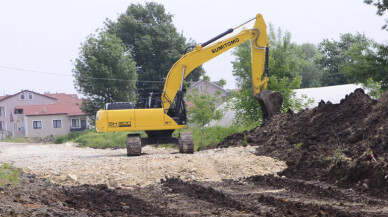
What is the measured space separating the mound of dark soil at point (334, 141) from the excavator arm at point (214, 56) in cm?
218

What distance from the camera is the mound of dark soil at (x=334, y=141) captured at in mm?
11594

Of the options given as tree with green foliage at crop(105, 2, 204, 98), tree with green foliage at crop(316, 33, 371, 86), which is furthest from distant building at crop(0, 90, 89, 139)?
tree with green foliage at crop(316, 33, 371, 86)

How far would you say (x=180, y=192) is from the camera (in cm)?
1140

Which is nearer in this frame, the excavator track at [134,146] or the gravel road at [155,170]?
the gravel road at [155,170]

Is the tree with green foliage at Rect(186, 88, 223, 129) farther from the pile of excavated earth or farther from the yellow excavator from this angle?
the pile of excavated earth

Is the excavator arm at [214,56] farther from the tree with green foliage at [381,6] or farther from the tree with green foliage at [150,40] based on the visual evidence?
the tree with green foliage at [150,40]

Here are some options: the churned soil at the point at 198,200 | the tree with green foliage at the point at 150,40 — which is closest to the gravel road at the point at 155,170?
the churned soil at the point at 198,200

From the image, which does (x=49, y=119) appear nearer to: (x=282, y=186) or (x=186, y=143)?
(x=186, y=143)

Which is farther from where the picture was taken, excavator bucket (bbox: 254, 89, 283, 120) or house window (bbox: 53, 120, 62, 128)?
house window (bbox: 53, 120, 62, 128)

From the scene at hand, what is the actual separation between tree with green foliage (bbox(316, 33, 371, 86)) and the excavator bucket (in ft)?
124

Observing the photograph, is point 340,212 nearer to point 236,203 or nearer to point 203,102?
point 236,203

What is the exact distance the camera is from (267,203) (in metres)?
9.38

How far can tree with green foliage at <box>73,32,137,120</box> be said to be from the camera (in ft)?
145

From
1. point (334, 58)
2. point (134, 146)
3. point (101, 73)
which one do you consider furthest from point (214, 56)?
point (334, 58)
